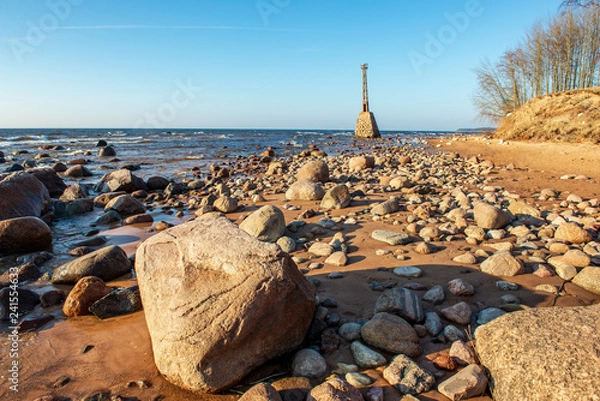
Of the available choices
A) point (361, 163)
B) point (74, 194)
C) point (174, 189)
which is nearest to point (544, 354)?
point (174, 189)

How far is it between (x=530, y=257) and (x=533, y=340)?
1.83m

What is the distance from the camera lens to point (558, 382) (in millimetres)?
1573

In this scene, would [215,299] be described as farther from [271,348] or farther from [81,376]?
[81,376]

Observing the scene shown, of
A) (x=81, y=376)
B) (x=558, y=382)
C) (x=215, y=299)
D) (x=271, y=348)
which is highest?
(x=215, y=299)

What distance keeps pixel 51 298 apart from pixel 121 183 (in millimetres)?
6355

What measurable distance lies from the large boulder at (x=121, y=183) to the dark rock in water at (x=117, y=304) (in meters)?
6.61

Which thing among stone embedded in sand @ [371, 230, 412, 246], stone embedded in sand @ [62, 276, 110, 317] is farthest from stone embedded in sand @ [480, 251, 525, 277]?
stone embedded in sand @ [62, 276, 110, 317]

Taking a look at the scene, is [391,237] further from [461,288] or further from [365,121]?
[365,121]

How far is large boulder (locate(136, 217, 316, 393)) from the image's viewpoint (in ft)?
6.40

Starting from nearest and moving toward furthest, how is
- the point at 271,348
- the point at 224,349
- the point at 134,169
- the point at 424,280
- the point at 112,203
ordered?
the point at 224,349 → the point at 271,348 → the point at 424,280 → the point at 112,203 → the point at 134,169

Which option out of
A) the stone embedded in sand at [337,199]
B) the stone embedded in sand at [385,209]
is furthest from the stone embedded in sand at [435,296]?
the stone embedded in sand at [337,199]

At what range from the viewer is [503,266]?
119 inches

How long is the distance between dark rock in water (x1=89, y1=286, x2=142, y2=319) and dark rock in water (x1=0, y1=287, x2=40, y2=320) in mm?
694

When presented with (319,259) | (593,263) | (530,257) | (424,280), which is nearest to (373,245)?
(319,259)
